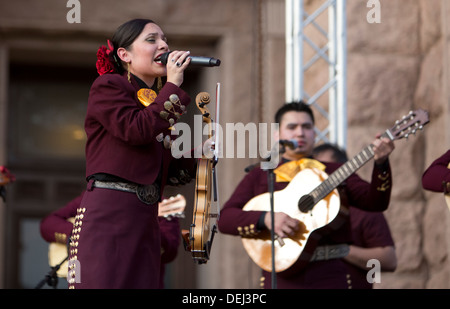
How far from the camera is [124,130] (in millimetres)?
3291

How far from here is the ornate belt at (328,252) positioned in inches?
190

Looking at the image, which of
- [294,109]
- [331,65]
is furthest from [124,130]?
[331,65]

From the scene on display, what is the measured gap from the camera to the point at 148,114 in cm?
329

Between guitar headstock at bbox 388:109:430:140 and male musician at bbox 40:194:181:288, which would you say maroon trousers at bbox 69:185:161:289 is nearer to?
guitar headstock at bbox 388:109:430:140

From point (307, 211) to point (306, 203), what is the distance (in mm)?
43

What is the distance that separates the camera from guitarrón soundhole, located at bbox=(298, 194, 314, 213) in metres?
4.89

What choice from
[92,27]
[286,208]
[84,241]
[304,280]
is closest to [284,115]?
[286,208]

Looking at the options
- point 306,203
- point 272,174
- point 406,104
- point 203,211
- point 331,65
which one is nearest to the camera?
point 203,211

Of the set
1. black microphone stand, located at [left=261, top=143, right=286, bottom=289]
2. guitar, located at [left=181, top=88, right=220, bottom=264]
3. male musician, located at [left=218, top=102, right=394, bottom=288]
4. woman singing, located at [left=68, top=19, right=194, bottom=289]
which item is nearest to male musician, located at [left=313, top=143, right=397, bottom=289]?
male musician, located at [left=218, top=102, right=394, bottom=288]

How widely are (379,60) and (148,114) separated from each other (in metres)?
4.15

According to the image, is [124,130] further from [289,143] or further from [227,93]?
[227,93]

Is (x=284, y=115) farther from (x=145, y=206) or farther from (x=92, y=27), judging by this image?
(x=92, y=27)

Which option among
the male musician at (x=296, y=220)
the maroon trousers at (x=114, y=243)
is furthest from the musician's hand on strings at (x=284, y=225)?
the maroon trousers at (x=114, y=243)

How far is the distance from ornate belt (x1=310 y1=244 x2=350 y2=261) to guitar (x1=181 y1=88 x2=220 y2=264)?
1411 mm
